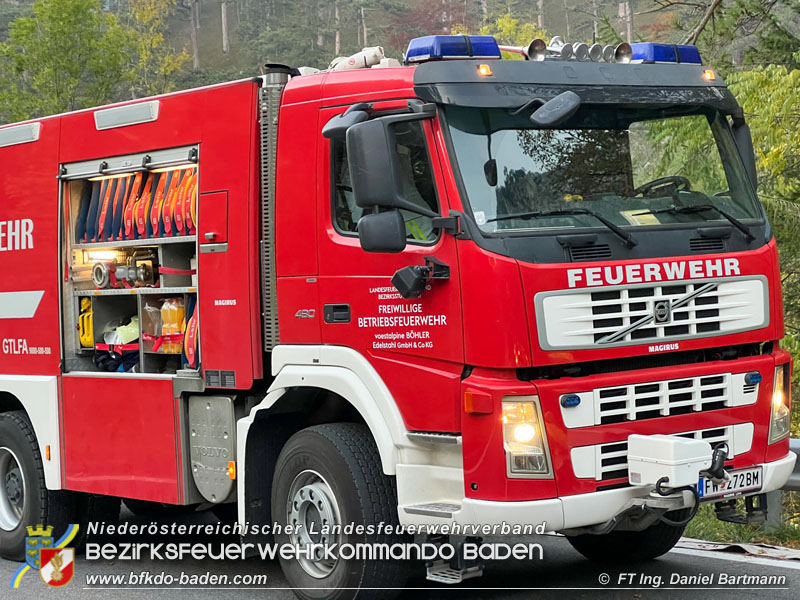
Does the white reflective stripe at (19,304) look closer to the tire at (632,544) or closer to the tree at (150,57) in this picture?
the tire at (632,544)

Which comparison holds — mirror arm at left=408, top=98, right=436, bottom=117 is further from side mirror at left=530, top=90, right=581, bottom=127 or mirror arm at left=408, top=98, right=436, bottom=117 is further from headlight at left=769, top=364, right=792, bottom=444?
headlight at left=769, top=364, right=792, bottom=444

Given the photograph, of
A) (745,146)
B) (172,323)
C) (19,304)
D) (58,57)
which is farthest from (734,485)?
(58,57)

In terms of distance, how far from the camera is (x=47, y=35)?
95.9ft

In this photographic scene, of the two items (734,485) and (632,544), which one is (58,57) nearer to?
(632,544)

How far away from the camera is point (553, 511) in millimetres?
5371

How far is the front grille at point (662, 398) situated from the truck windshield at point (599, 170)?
32.7 inches

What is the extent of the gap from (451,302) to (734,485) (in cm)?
178

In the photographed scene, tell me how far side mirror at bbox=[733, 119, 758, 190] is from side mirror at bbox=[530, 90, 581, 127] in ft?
4.27

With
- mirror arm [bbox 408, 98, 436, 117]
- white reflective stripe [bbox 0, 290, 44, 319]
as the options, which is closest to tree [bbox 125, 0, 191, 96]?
white reflective stripe [bbox 0, 290, 44, 319]

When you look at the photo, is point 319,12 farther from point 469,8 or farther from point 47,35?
point 47,35

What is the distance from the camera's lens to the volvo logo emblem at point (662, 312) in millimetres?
5703

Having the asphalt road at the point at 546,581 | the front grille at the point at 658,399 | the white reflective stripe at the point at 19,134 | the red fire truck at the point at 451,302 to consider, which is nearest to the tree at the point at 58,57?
the white reflective stripe at the point at 19,134

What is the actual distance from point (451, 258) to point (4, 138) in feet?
15.1

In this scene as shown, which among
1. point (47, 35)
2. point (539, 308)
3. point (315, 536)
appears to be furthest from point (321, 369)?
point (47, 35)
